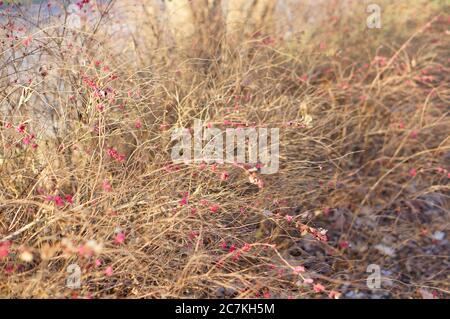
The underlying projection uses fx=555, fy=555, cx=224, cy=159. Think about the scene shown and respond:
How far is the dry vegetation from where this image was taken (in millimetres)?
2545

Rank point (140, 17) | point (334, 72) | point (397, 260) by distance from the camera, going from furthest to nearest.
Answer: point (334, 72) < point (140, 17) < point (397, 260)

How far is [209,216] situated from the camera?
2818 mm

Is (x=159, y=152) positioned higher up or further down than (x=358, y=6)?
further down

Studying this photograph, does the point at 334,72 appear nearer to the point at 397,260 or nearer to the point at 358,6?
the point at 358,6

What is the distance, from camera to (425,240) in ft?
13.0

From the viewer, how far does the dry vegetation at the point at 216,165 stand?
254 centimetres

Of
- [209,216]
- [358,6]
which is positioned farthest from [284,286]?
[358,6]

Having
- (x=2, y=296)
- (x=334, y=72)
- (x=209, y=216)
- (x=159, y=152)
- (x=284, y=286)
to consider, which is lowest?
(x=284, y=286)

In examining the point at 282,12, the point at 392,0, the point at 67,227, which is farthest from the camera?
the point at 392,0

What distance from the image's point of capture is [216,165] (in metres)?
2.95

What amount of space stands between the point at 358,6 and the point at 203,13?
1.58 metres

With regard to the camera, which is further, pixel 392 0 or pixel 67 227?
pixel 392 0

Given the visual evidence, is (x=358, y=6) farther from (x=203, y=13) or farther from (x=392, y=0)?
(x=203, y=13)

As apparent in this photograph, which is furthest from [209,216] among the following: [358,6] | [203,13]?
[358,6]
